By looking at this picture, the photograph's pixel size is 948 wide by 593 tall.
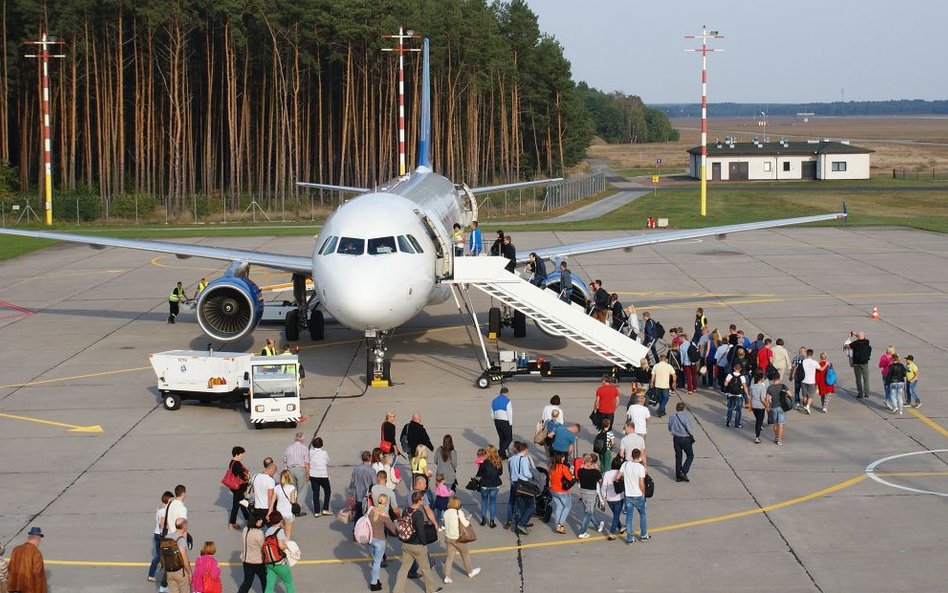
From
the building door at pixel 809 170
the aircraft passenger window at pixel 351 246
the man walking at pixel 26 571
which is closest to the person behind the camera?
the man walking at pixel 26 571

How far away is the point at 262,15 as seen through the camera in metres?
90.8

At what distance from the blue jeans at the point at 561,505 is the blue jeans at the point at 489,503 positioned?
0.99m

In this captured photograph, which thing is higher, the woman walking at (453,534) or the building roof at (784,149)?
the building roof at (784,149)

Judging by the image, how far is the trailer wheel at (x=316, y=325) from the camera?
35.0m

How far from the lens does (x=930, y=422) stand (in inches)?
979

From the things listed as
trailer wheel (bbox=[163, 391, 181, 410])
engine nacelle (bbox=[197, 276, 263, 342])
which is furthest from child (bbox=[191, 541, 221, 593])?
engine nacelle (bbox=[197, 276, 263, 342])

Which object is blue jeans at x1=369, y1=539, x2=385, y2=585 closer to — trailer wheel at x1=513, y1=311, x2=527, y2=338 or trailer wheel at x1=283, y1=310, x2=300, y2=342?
trailer wheel at x1=513, y1=311, x2=527, y2=338

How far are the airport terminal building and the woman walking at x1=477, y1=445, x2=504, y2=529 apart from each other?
10134 cm

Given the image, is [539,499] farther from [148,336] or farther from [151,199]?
[151,199]

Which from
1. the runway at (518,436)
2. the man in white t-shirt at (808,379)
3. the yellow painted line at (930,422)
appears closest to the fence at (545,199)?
the runway at (518,436)

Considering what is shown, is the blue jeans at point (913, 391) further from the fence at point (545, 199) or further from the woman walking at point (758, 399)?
the fence at point (545, 199)

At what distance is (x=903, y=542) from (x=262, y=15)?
81.2 metres

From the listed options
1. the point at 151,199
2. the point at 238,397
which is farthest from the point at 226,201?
the point at 238,397

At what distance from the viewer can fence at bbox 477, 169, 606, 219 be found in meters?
85.9
